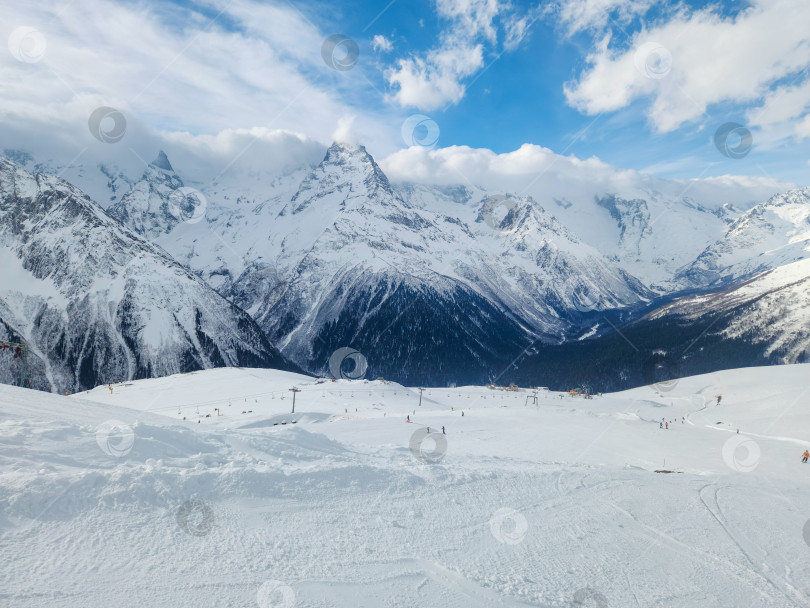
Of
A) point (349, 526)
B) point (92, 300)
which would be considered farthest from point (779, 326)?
point (92, 300)

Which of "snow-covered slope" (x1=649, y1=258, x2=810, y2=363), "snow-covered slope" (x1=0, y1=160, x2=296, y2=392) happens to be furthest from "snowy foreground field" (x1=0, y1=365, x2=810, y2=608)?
"snow-covered slope" (x1=649, y1=258, x2=810, y2=363)

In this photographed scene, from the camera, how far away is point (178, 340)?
16338 cm

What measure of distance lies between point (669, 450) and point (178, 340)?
529 ft

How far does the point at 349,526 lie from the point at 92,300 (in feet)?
604

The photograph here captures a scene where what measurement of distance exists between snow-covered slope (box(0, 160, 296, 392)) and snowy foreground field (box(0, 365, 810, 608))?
149 meters

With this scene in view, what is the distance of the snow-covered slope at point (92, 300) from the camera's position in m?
149

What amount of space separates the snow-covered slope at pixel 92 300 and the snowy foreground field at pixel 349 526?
489ft

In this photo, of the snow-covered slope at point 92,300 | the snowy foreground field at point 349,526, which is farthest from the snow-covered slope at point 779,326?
the snow-covered slope at point 92,300

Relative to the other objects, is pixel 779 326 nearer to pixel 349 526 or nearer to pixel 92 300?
pixel 349 526

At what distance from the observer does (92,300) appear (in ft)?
531

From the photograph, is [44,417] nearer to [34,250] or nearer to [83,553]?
[83,553]

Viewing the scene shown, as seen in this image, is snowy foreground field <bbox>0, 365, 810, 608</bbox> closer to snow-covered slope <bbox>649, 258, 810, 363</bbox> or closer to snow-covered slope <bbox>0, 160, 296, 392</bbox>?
snow-covered slope <bbox>0, 160, 296, 392</bbox>

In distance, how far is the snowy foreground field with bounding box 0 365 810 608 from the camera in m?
10.4

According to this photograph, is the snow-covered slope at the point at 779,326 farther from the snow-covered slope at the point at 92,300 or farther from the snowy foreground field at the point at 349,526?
the snow-covered slope at the point at 92,300
